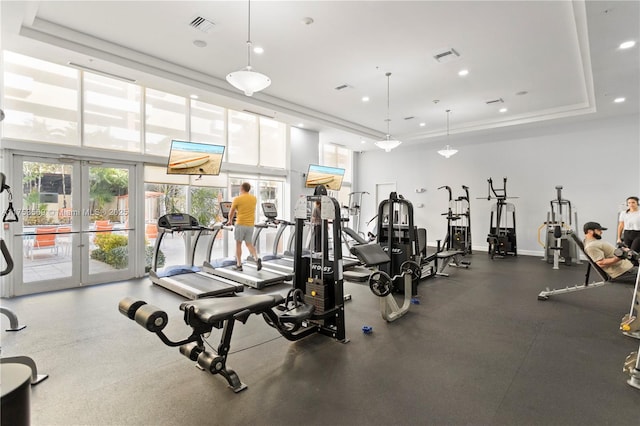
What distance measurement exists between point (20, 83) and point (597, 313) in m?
8.95

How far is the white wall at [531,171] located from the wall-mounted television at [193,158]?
7.31 metres

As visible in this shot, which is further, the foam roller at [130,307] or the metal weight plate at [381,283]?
the metal weight plate at [381,283]

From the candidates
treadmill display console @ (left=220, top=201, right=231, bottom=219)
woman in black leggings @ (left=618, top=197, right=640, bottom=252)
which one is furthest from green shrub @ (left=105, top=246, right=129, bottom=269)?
woman in black leggings @ (left=618, top=197, right=640, bottom=252)

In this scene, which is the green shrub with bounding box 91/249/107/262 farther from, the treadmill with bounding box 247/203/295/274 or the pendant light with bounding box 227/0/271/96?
the pendant light with bounding box 227/0/271/96

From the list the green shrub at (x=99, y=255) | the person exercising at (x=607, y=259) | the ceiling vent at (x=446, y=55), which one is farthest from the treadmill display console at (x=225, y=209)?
the person exercising at (x=607, y=259)

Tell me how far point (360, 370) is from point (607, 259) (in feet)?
11.5

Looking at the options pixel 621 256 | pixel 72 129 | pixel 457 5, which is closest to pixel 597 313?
pixel 621 256

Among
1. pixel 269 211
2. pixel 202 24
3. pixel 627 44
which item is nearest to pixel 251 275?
pixel 269 211

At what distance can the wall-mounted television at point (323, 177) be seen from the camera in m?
9.30

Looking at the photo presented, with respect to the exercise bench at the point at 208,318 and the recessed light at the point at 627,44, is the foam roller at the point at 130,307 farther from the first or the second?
the recessed light at the point at 627,44

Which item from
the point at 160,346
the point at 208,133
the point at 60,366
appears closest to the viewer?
the point at 60,366

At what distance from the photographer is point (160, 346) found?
324cm

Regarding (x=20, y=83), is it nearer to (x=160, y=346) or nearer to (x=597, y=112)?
(x=160, y=346)

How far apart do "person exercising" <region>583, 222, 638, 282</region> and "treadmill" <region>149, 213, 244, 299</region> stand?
16.2ft
